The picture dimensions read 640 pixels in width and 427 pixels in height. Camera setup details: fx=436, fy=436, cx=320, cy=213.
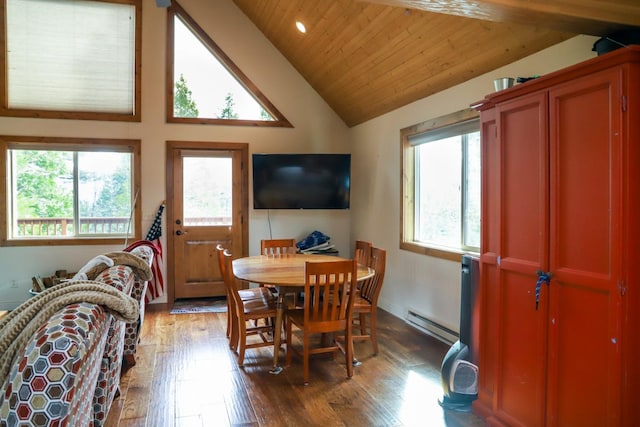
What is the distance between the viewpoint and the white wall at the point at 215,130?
4.86 meters

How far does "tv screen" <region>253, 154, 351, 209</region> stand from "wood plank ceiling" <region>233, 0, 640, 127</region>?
2.40ft

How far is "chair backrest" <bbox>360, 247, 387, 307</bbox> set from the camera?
Result: 11.4 ft

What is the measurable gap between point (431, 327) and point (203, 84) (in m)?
3.81

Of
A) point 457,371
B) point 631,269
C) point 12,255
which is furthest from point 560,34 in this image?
point 12,255

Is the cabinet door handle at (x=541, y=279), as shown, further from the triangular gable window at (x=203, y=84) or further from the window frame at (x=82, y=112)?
the window frame at (x=82, y=112)

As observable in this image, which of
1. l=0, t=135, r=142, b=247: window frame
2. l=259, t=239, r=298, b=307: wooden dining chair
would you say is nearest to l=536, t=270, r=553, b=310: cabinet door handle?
l=259, t=239, r=298, b=307: wooden dining chair

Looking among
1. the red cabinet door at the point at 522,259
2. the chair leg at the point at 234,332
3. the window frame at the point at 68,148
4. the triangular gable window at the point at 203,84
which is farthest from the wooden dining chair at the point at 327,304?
the triangular gable window at the point at 203,84

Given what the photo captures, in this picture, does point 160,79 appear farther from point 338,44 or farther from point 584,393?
point 584,393

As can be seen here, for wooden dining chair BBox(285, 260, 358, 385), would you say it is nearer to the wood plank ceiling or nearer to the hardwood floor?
the hardwood floor

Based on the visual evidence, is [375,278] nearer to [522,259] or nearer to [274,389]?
[274,389]

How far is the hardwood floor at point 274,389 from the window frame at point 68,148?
1.64 m

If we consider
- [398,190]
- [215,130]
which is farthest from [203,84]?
[398,190]

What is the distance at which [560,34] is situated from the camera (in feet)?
8.38

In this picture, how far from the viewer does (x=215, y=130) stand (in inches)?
210
